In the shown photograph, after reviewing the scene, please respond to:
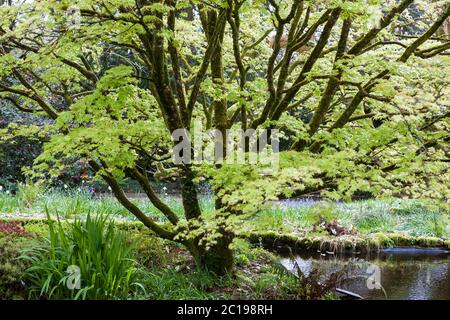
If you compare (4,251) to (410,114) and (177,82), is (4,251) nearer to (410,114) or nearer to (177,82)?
(177,82)

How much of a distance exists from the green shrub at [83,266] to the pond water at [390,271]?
1.90 meters

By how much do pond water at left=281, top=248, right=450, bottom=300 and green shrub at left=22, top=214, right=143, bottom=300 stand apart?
1.90 meters

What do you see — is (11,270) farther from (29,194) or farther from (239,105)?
(29,194)

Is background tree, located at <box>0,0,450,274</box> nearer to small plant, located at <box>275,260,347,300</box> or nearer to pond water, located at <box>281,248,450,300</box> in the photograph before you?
small plant, located at <box>275,260,347,300</box>

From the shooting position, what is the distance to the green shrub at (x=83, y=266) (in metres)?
4.01

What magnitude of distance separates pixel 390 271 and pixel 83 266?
459cm

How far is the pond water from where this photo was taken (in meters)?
5.67

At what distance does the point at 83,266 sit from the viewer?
4.04 meters

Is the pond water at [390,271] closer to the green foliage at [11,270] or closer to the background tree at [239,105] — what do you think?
the background tree at [239,105]

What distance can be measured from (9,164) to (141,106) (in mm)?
8166

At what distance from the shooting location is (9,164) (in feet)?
39.8

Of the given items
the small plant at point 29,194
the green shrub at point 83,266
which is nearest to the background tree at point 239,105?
the green shrub at point 83,266

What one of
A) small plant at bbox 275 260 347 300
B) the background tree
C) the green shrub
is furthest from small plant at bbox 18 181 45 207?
small plant at bbox 275 260 347 300
